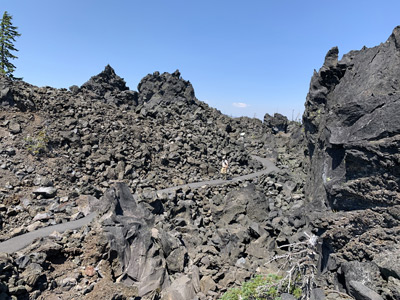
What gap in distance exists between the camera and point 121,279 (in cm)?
1097

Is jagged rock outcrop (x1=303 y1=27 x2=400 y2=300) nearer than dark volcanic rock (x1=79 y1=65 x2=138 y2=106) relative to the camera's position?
Yes

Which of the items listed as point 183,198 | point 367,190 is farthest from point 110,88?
point 367,190

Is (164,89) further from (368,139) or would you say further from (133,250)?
(368,139)

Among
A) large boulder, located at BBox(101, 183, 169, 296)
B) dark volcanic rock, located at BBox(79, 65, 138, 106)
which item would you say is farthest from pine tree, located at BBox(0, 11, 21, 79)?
large boulder, located at BBox(101, 183, 169, 296)

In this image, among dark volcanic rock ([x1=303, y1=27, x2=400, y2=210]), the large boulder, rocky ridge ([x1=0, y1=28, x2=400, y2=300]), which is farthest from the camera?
the large boulder

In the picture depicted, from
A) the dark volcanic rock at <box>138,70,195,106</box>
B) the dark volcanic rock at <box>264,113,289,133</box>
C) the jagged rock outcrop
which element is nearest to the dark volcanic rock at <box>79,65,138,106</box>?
the dark volcanic rock at <box>138,70,195,106</box>

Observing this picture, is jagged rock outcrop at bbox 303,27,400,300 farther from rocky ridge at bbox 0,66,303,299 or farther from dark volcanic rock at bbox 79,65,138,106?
dark volcanic rock at bbox 79,65,138,106

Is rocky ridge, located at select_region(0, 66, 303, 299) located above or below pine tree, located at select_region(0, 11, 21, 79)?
below

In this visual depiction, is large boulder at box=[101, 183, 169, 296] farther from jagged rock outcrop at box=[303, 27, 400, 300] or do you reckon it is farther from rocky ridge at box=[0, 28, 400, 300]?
jagged rock outcrop at box=[303, 27, 400, 300]

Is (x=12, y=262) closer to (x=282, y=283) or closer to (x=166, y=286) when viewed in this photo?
(x=166, y=286)

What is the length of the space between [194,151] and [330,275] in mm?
21383

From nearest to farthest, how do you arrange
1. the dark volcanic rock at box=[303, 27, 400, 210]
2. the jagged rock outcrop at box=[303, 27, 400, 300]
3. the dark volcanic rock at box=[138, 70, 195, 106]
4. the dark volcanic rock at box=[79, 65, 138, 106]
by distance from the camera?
the jagged rock outcrop at box=[303, 27, 400, 300] → the dark volcanic rock at box=[303, 27, 400, 210] → the dark volcanic rock at box=[79, 65, 138, 106] → the dark volcanic rock at box=[138, 70, 195, 106]

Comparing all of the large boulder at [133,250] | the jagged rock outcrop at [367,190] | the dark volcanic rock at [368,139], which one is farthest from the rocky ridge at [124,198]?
the dark volcanic rock at [368,139]

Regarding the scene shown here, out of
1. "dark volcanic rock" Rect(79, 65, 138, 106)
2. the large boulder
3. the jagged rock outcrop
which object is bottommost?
the large boulder
